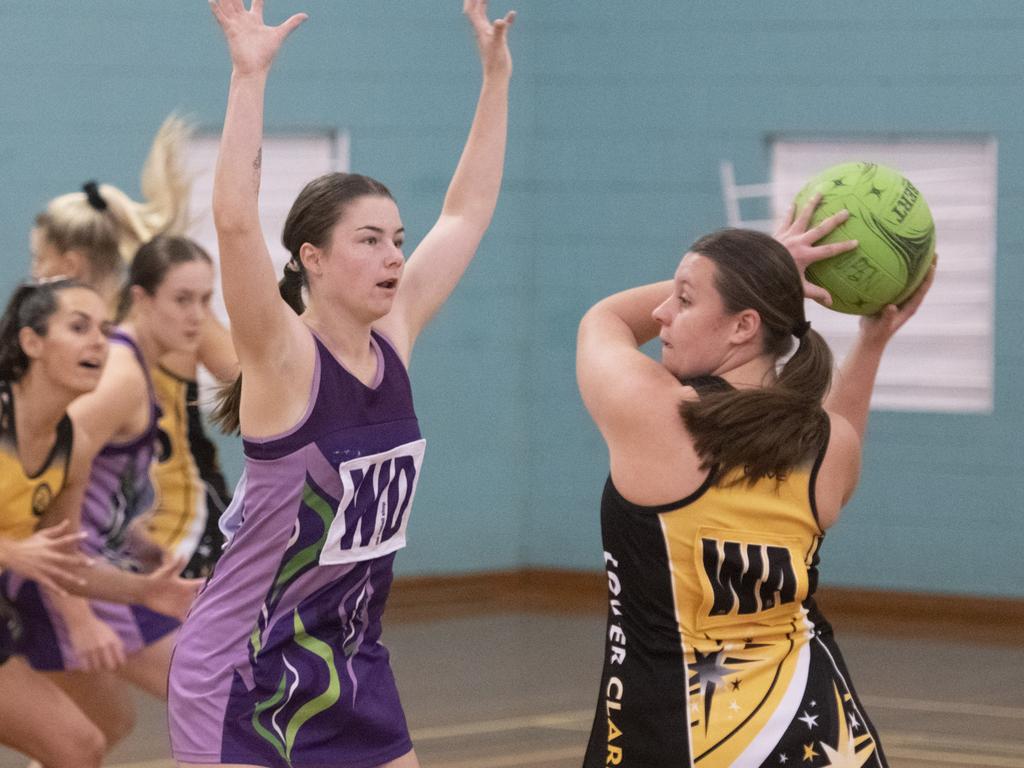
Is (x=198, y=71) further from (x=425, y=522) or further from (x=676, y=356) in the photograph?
(x=676, y=356)

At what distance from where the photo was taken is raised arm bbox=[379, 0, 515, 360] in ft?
11.2

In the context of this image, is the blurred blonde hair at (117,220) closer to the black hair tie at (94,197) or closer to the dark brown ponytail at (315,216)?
the black hair tie at (94,197)

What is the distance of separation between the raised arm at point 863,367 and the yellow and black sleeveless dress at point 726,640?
39 centimetres

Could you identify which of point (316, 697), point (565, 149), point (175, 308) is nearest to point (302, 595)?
point (316, 697)

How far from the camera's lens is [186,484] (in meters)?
5.09

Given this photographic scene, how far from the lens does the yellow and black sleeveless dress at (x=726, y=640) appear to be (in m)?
2.55

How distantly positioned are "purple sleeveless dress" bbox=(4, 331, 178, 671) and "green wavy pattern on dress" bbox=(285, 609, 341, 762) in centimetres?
147

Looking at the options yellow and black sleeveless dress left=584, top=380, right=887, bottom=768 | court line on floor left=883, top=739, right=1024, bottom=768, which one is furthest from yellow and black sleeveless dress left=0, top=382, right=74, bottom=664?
court line on floor left=883, top=739, right=1024, bottom=768

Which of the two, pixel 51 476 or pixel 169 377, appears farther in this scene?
pixel 169 377

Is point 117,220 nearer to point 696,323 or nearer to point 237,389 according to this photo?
point 237,389

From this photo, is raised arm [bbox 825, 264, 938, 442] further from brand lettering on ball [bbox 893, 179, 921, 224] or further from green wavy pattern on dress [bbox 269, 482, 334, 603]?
green wavy pattern on dress [bbox 269, 482, 334, 603]

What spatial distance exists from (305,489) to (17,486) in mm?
1577

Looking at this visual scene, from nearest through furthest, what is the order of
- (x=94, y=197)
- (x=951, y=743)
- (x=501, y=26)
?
(x=501, y=26) < (x=94, y=197) < (x=951, y=743)

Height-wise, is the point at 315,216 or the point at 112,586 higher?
the point at 315,216
